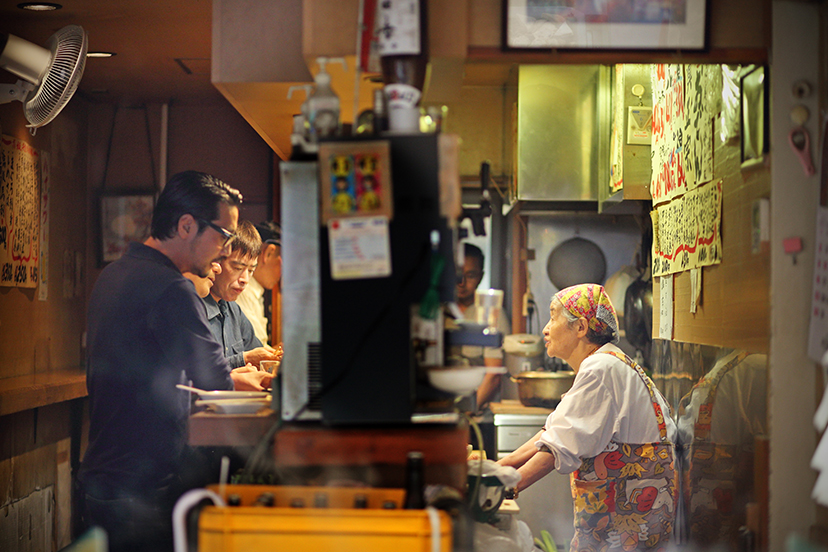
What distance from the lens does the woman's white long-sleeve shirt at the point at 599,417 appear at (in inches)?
119

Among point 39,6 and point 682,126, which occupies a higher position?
point 39,6

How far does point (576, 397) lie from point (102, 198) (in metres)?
4.00

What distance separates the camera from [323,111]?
194cm

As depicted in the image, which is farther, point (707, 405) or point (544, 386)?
point (544, 386)

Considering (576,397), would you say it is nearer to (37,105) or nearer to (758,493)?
(758,493)

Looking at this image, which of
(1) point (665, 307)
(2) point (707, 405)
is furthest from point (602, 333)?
(1) point (665, 307)

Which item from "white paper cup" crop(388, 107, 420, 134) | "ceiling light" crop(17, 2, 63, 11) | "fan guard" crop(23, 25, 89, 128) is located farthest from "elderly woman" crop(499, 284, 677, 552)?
"ceiling light" crop(17, 2, 63, 11)

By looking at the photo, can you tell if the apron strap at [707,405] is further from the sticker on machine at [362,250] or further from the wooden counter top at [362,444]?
the sticker on machine at [362,250]

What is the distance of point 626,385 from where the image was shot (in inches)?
123

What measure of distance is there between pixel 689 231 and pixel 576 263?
6.06 ft

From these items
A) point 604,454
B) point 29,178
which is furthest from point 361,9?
point 29,178

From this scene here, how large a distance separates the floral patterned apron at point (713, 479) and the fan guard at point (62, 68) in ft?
9.95

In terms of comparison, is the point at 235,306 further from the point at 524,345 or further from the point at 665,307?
the point at 665,307

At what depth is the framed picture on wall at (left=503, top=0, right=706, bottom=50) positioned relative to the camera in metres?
2.13
